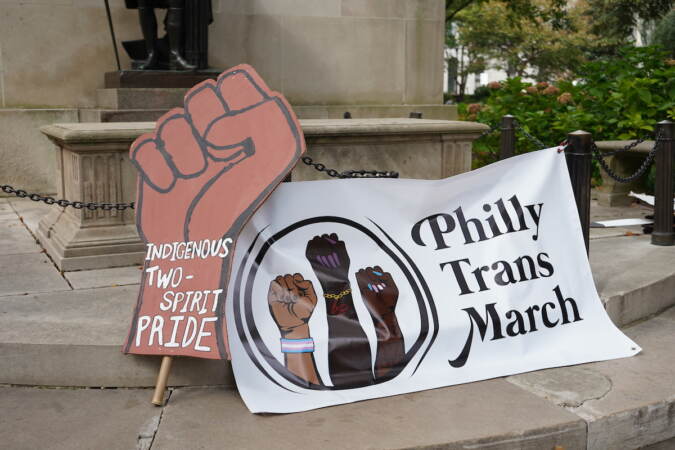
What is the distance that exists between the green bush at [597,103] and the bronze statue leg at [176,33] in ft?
13.2

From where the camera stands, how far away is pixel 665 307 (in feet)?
18.2

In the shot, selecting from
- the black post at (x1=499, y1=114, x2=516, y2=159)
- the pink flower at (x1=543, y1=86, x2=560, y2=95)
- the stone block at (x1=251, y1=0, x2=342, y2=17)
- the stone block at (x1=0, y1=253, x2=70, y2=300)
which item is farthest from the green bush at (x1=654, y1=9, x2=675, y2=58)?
the stone block at (x1=0, y1=253, x2=70, y2=300)

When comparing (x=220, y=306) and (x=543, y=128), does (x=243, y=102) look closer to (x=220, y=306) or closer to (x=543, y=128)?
(x=220, y=306)

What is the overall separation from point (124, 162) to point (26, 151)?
447 cm

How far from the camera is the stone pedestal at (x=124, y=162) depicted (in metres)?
5.83

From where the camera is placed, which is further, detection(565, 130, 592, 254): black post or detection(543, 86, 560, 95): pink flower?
detection(543, 86, 560, 95): pink flower

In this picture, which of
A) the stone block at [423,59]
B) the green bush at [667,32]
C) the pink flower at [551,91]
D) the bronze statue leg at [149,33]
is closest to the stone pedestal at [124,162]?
the bronze statue leg at [149,33]

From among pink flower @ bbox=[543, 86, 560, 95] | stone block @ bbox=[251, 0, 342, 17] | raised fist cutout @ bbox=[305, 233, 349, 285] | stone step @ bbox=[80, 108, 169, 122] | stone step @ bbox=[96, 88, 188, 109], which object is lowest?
raised fist cutout @ bbox=[305, 233, 349, 285]

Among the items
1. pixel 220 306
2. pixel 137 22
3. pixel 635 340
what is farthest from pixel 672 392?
pixel 137 22

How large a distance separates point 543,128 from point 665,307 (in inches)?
215

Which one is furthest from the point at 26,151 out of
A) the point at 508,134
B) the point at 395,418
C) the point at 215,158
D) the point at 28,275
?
the point at 395,418

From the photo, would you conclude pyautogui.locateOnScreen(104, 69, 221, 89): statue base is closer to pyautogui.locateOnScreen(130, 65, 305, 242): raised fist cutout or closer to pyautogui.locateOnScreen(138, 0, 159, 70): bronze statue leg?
pyautogui.locateOnScreen(138, 0, 159, 70): bronze statue leg

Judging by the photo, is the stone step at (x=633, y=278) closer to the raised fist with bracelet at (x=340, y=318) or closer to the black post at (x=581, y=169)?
the black post at (x=581, y=169)

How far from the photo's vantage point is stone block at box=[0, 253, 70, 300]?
5156mm
